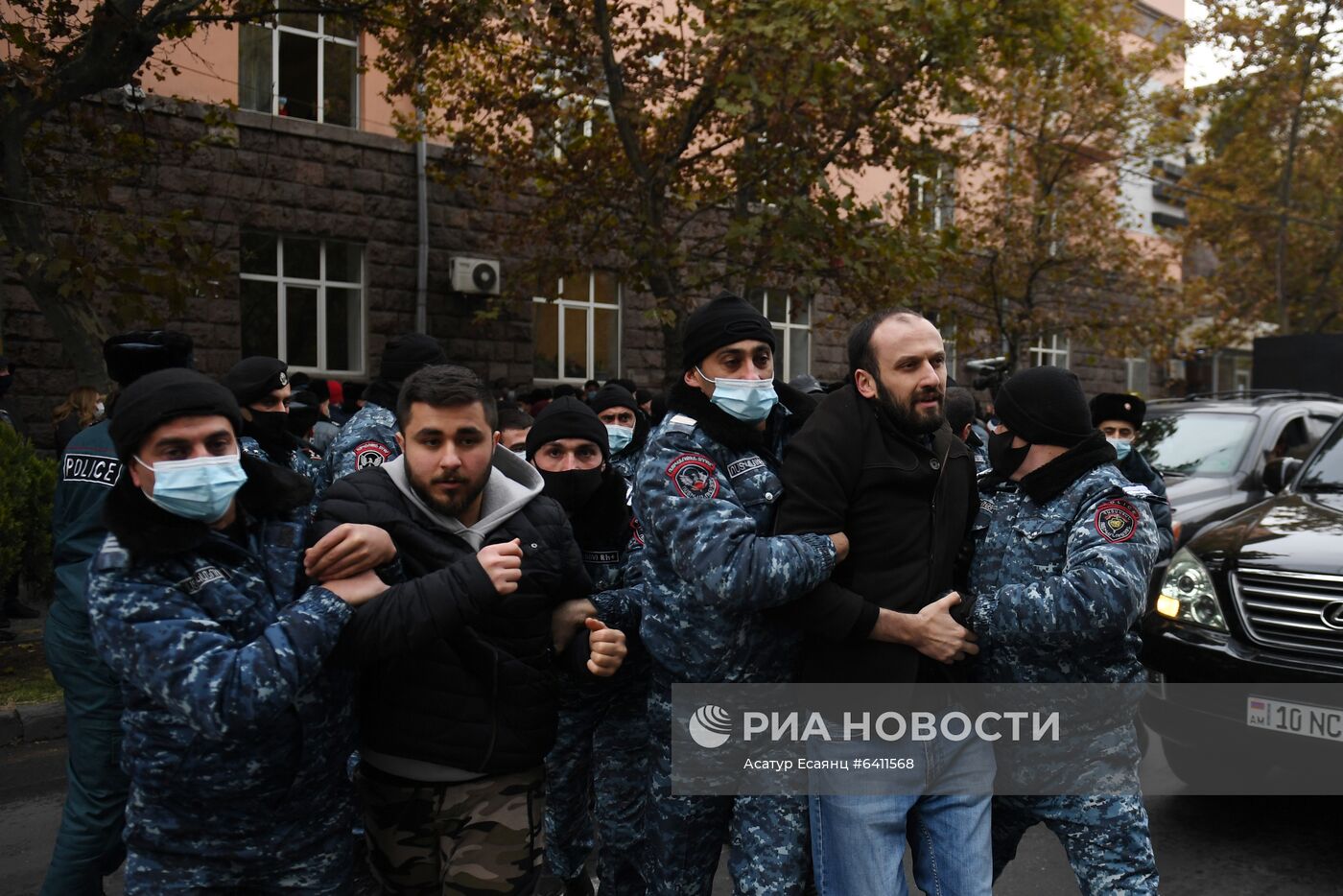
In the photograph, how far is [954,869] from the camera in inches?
110

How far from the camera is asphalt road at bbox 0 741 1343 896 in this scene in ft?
14.2

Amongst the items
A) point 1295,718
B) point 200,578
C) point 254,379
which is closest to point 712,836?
point 200,578

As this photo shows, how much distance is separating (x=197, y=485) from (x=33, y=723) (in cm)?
489

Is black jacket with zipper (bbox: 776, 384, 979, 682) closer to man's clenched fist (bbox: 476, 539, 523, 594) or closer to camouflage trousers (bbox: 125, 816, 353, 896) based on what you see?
man's clenched fist (bbox: 476, 539, 523, 594)

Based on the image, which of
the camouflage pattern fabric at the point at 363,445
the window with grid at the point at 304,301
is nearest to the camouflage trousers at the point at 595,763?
the camouflage pattern fabric at the point at 363,445

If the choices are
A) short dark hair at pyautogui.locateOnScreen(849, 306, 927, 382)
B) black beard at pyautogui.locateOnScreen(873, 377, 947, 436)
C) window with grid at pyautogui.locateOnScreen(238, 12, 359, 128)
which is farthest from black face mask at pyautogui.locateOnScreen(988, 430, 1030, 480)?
window with grid at pyautogui.locateOnScreen(238, 12, 359, 128)

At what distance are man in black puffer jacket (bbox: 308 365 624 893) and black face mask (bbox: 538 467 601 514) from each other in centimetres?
119

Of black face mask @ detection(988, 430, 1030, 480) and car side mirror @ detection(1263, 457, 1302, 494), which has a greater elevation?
black face mask @ detection(988, 430, 1030, 480)

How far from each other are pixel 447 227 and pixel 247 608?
11260 mm

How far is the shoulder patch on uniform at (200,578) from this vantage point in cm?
235

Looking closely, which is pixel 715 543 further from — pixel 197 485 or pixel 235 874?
pixel 235 874

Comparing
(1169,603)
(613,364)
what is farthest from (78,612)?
(613,364)

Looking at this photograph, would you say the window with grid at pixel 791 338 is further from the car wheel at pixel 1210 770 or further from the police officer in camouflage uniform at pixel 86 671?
the police officer in camouflage uniform at pixel 86 671

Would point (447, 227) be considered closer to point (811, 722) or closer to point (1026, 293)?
point (1026, 293)
